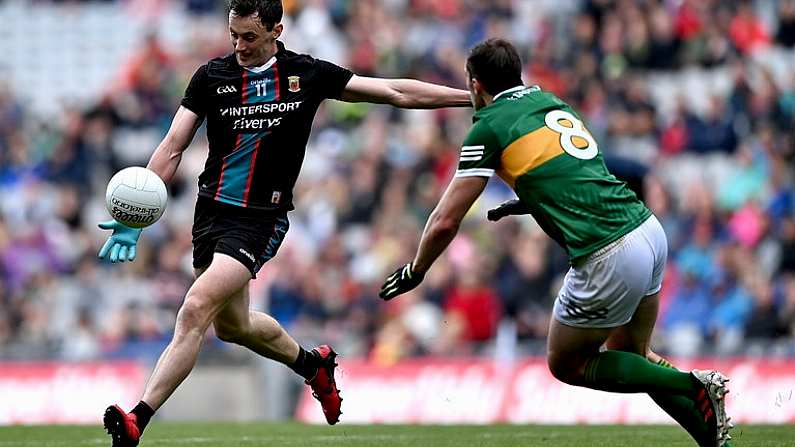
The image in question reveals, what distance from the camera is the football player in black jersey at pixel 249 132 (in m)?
8.51

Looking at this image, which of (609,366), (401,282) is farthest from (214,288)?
(609,366)

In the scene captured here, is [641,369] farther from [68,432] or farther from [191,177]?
[191,177]

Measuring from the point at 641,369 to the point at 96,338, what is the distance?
10.9 meters

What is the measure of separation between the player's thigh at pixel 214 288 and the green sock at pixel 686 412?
237cm

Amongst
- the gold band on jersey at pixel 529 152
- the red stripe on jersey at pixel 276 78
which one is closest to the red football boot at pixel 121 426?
the red stripe on jersey at pixel 276 78

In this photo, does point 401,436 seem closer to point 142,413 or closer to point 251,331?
point 251,331

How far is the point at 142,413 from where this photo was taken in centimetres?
779

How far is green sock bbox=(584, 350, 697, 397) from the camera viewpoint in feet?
24.1

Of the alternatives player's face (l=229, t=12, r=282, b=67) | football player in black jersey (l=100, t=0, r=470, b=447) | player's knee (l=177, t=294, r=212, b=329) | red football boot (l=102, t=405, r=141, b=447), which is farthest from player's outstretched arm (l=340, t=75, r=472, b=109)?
red football boot (l=102, t=405, r=141, b=447)

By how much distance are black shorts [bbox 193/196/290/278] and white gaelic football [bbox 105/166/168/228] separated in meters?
0.32

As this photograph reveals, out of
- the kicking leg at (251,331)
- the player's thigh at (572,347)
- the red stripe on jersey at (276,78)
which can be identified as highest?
the red stripe on jersey at (276,78)

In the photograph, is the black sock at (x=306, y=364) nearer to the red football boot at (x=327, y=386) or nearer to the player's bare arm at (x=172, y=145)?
the red football boot at (x=327, y=386)

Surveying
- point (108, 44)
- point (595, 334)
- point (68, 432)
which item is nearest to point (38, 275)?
point (108, 44)

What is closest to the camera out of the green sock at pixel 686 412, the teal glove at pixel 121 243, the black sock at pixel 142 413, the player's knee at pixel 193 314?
the green sock at pixel 686 412
